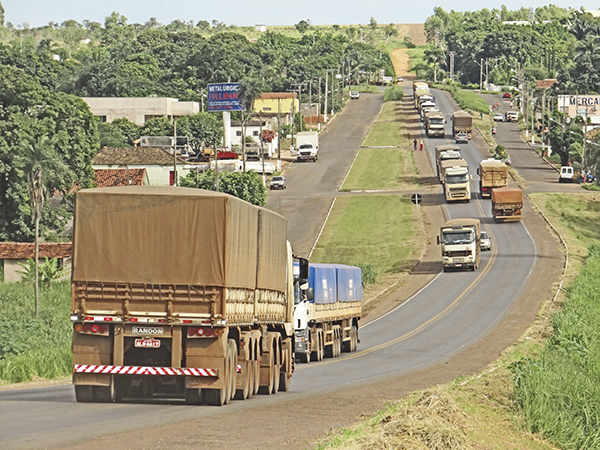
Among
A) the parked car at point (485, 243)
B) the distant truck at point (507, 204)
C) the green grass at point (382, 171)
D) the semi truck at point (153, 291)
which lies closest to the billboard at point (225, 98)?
the green grass at point (382, 171)

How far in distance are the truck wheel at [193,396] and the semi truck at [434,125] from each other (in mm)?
126377

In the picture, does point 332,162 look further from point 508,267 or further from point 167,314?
point 167,314

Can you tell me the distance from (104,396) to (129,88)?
174 metres

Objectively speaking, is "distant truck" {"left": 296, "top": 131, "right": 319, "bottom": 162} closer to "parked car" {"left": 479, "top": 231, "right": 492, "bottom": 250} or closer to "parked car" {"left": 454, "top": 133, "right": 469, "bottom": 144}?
"parked car" {"left": 454, "top": 133, "right": 469, "bottom": 144}

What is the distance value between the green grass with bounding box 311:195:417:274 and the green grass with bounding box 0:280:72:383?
24.4 meters

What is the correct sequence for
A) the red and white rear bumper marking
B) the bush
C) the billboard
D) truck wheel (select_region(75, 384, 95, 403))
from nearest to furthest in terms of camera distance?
the red and white rear bumper marking, truck wheel (select_region(75, 384, 95, 403)), the bush, the billboard

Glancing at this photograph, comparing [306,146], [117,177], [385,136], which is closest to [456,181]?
[117,177]

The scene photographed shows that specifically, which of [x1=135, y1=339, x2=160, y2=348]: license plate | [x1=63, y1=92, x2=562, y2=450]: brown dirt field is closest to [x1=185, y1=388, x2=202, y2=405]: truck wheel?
[x1=63, y1=92, x2=562, y2=450]: brown dirt field

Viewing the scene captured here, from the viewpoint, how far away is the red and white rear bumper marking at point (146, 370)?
62.2ft

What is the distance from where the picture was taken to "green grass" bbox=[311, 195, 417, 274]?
79188 mm

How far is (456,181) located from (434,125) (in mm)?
51447

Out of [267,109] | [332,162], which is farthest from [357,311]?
[267,109]

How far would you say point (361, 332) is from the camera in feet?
173

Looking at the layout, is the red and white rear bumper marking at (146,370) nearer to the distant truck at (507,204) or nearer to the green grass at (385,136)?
the distant truck at (507,204)
